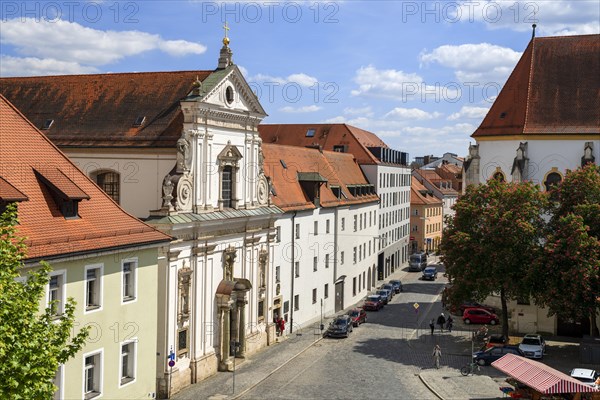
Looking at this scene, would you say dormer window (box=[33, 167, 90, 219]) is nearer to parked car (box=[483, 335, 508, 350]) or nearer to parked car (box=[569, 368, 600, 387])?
parked car (box=[569, 368, 600, 387])

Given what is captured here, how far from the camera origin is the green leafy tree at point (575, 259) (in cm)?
3903

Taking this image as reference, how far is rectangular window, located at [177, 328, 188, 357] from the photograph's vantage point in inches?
1367

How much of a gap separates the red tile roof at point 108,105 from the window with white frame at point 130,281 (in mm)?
10258

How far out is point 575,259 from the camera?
128ft

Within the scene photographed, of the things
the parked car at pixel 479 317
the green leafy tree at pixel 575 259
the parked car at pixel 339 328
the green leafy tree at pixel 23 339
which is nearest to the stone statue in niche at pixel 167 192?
the parked car at pixel 339 328

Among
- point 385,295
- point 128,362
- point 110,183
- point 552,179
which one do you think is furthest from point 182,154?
point 385,295

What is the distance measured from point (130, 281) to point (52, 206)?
4.19 m

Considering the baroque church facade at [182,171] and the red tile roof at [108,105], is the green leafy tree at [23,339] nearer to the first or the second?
the baroque church facade at [182,171]

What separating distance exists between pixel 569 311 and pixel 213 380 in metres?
19.6

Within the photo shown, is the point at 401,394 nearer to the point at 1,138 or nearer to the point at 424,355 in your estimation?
the point at 424,355

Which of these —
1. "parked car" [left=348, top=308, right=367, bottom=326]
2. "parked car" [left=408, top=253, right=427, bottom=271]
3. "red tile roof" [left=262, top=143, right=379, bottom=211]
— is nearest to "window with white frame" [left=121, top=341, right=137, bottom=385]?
"red tile roof" [left=262, top=143, right=379, bottom=211]

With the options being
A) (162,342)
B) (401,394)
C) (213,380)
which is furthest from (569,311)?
(162,342)

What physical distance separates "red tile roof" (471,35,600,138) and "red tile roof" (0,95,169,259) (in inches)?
1284

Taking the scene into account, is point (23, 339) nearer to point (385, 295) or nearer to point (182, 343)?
point (182, 343)
